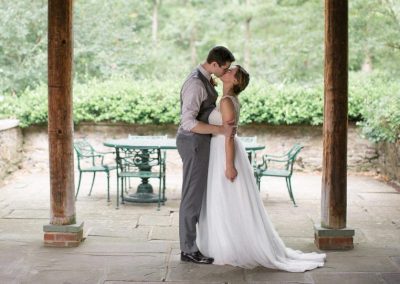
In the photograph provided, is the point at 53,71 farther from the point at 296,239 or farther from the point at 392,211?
the point at 392,211

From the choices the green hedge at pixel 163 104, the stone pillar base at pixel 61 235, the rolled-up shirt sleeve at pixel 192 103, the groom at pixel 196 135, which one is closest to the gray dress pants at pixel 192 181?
the groom at pixel 196 135

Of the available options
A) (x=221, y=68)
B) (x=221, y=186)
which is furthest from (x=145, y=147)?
(x=221, y=68)

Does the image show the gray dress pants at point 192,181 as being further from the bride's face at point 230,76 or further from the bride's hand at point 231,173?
the bride's face at point 230,76

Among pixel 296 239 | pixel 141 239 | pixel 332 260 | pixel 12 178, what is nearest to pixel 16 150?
pixel 12 178

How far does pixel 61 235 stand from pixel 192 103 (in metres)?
1.76

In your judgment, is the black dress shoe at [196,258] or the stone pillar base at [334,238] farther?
the stone pillar base at [334,238]

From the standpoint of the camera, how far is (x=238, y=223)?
5.20 m

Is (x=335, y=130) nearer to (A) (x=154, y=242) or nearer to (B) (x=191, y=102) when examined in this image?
(B) (x=191, y=102)

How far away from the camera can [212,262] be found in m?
5.22

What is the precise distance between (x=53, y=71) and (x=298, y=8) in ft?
35.3

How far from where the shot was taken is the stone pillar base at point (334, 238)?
5.73 metres

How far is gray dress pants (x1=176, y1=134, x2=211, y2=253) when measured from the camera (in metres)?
5.25

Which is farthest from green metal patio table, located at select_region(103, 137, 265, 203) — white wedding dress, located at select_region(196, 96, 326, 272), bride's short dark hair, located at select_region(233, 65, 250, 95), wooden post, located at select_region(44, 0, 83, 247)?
bride's short dark hair, located at select_region(233, 65, 250, 95)

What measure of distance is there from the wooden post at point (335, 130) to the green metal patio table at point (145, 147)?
6.46 feet
